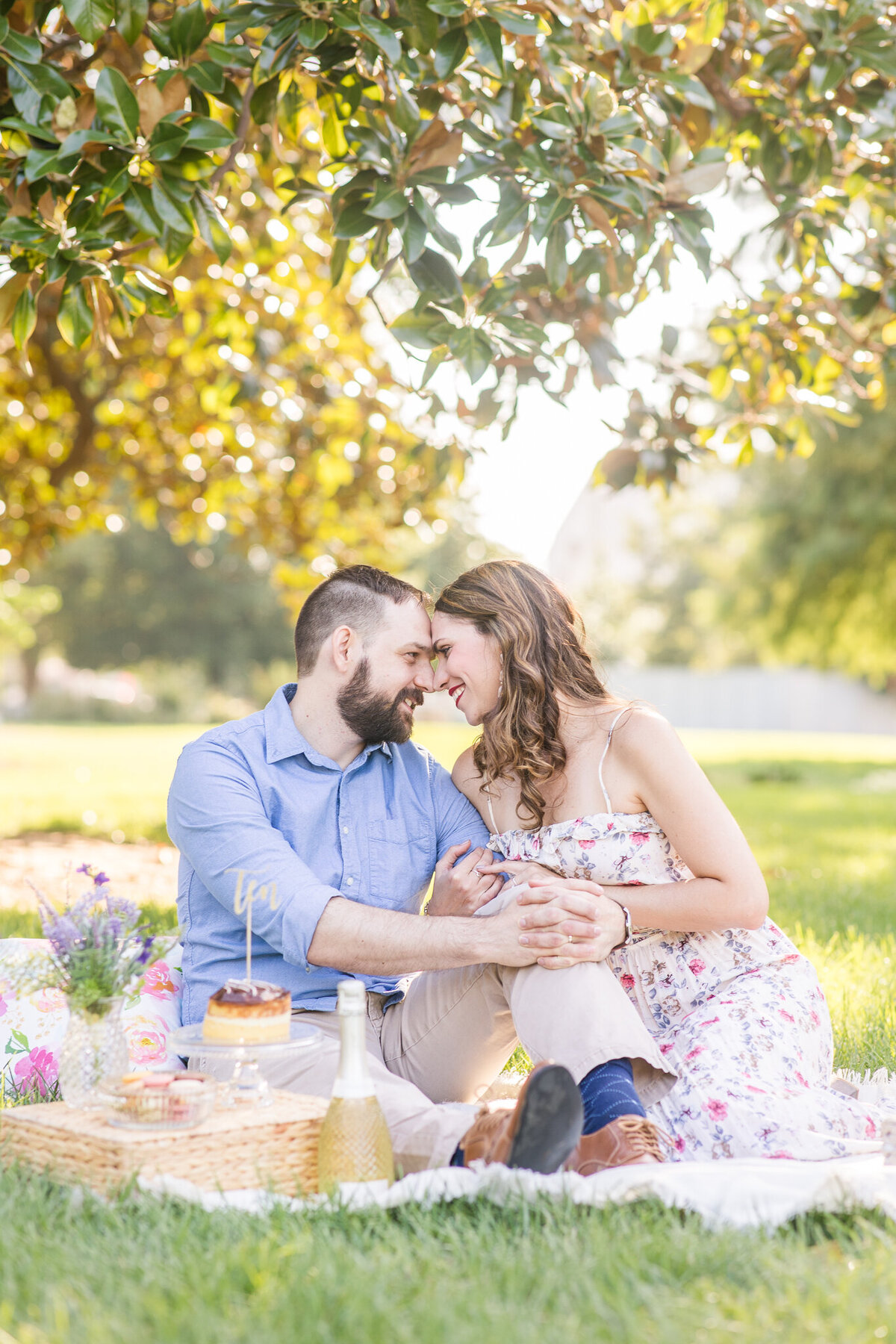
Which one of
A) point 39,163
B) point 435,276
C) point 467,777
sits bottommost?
point 467,777

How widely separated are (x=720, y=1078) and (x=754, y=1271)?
2.67 feet

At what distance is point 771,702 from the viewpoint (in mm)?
36406

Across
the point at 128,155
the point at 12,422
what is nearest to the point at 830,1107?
the point at 128,155

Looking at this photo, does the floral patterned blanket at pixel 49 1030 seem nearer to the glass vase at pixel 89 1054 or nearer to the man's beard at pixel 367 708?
the glass vase at pixel 89 1054

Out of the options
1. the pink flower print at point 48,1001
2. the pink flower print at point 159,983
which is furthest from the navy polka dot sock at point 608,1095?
the pink flower print at point 48,1001

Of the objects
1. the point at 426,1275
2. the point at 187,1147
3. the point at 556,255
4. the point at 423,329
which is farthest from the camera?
the point at 423,329

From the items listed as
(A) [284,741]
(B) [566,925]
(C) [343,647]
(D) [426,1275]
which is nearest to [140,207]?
(C) [343,647]

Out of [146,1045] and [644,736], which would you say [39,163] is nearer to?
[644,736]

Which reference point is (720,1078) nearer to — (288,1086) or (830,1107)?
(830,1107)

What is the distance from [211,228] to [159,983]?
2141mm

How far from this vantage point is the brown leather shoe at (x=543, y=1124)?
2.28m

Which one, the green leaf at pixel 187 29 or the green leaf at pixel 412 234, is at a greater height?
the green leaf at pixel 187 29

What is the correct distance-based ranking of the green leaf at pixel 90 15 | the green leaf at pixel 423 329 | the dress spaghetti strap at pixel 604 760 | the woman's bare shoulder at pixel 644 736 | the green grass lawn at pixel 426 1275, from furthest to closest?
1. the green leaf at pixel 423 329
2. the dress spaghetti strap at pixel 604 760
3. the woman's bare shoulder at pixel 644 736
4. the green leaf at pixel 90 15
5. the green grass lawn at pixel 426 1275

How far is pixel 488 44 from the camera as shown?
10.1ft
